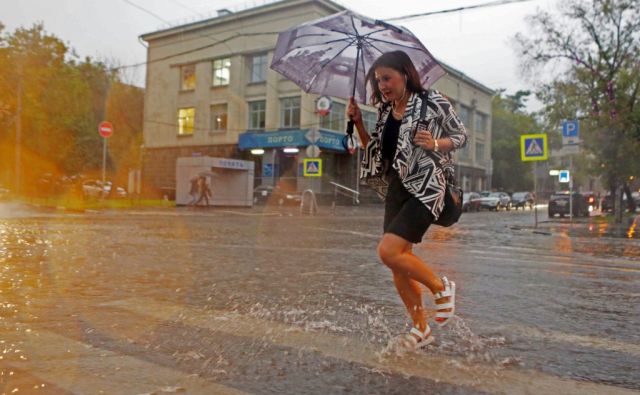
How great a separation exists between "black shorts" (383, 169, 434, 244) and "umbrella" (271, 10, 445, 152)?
620 millimetres

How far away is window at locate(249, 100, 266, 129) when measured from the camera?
39.6 metres

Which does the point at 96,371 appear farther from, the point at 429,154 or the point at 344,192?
the point at 344,192

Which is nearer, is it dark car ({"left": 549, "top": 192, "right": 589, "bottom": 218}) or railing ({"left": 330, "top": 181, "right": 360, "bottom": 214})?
dark car ({"left": 549, "top": 192, "right": 589, "bottom": 218})

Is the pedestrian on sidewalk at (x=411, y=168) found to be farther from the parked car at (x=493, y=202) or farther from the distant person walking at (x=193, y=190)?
the parked car at (x=493, y=202)

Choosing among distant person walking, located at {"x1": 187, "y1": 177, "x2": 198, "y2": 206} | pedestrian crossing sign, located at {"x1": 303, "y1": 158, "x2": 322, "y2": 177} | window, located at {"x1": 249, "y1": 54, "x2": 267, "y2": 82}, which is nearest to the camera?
pedestrian crossing sign, located at {"x1": 303, "y1": 158, "x2": 322, "y2": 177}

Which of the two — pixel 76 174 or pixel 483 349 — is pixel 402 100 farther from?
pixel 76 174

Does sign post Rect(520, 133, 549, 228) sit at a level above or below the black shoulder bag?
above

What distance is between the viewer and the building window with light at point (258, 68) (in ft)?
130

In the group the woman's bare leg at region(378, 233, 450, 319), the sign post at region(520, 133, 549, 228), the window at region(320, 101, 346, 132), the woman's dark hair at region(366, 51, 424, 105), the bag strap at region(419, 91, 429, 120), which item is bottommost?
the woman's bare leg at region(378, 233, 450, 319)

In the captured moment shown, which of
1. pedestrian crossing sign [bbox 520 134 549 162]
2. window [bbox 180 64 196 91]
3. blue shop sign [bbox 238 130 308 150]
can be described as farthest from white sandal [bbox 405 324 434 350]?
window [bbox 180 64 196 91]

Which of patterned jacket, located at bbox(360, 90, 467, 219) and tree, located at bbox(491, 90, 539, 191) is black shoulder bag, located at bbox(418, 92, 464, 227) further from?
tree, located at bbox(491, 90, 539, 191)

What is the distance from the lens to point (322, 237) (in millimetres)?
11375

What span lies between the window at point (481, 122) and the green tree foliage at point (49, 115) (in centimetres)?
3846

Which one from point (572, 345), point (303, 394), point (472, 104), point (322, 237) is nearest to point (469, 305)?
point (572, 345)
